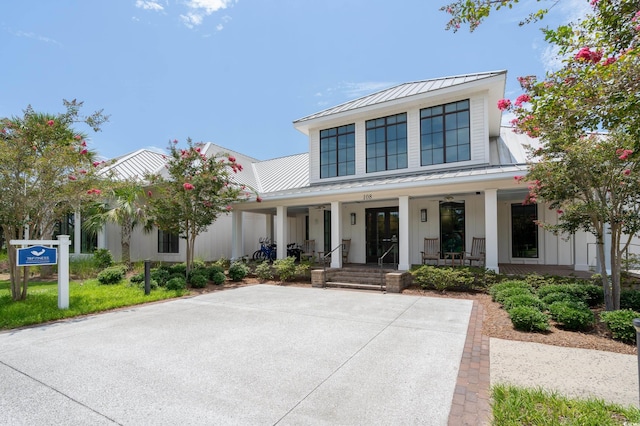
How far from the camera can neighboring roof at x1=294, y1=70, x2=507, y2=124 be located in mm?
11164

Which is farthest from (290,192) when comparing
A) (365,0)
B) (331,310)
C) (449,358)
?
(449,358)

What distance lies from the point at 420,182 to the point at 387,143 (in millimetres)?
3312

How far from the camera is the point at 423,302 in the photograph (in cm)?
782

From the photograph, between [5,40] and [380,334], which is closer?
[380,334]

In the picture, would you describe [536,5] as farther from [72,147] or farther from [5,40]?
[5,40]

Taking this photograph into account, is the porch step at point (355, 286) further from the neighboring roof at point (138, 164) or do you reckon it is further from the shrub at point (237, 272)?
the neighboring roof at point (138, 164)

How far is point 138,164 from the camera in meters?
17.2

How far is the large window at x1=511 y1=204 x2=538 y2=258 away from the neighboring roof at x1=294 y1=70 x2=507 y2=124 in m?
5.05

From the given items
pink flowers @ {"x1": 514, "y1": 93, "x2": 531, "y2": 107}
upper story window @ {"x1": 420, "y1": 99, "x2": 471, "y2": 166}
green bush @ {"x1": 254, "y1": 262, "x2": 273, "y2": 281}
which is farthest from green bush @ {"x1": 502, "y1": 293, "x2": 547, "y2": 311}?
green bush @ {"x1": 254, "y1": 262, "x2": 273, "y2": 281}

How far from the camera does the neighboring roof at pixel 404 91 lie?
11.2 meters

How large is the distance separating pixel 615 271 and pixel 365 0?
23.1 ft

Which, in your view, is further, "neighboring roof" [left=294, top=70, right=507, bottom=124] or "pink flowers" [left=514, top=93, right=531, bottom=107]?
"neighboring roof" [left=294, top=70, right=507, bottom=124]

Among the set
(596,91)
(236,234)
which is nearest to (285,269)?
(236,234)

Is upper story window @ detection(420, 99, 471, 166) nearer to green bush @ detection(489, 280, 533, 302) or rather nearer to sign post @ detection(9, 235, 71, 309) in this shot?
green bush @ detection(489, 280, 533, 302)
